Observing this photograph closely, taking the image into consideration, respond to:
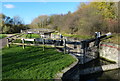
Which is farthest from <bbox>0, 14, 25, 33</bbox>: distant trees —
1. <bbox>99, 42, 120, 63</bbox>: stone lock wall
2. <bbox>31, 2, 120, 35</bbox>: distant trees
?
<bbox>99, 42, 120, 63</bbox>: stone lock wall

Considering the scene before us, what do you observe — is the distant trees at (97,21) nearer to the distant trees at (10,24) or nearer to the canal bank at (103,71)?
the canal bank at (103,71)

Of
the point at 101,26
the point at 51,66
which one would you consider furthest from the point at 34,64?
the point at 101,26

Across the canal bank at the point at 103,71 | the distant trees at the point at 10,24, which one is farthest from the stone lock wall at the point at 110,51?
the distant trees at the point at 10,24

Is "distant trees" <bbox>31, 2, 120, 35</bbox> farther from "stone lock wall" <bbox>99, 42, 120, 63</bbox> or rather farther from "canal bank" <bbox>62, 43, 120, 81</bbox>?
"canal bank" <bbox>62, 43, 120, 81</bbox>

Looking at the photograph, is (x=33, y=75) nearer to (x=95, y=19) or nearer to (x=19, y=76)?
(x=19, y=76)

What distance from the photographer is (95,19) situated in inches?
596

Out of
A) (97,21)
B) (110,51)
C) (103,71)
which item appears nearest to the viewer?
(103,71)

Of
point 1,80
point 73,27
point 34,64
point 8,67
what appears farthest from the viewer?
point 73,27

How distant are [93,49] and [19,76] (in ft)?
25.9

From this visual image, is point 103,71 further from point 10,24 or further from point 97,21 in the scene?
point 10,24

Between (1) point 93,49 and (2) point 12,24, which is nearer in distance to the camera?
(1) point 93,49

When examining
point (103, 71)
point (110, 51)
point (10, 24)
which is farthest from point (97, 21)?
point (10, 24)

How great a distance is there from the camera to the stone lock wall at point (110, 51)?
9145mm

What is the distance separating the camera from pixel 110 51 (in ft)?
31.9
